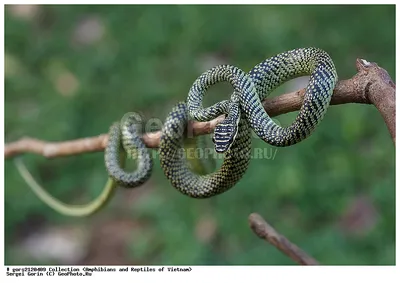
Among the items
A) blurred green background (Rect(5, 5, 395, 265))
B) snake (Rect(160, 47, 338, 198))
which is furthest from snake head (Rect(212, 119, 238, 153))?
blurred green background (Rect(5, 5, 395, 265))

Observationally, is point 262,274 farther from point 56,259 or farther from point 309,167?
point 56,259

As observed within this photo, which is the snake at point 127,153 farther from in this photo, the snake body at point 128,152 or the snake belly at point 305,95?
the snake belly at point 305,95

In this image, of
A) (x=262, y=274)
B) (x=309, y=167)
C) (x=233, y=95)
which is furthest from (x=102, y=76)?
(x=233, y=95)

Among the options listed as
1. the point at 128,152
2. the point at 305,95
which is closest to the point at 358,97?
the point at 305,95

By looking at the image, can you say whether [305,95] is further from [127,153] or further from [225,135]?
[127,153]

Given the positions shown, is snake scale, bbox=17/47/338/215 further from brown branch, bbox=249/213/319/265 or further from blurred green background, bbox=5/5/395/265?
blurred green background, bbox=5/5/395/265

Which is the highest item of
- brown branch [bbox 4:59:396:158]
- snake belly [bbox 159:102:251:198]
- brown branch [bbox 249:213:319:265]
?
brown branch [bbox 4:59:396:158]

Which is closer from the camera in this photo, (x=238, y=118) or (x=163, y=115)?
(x=238, y=118)
